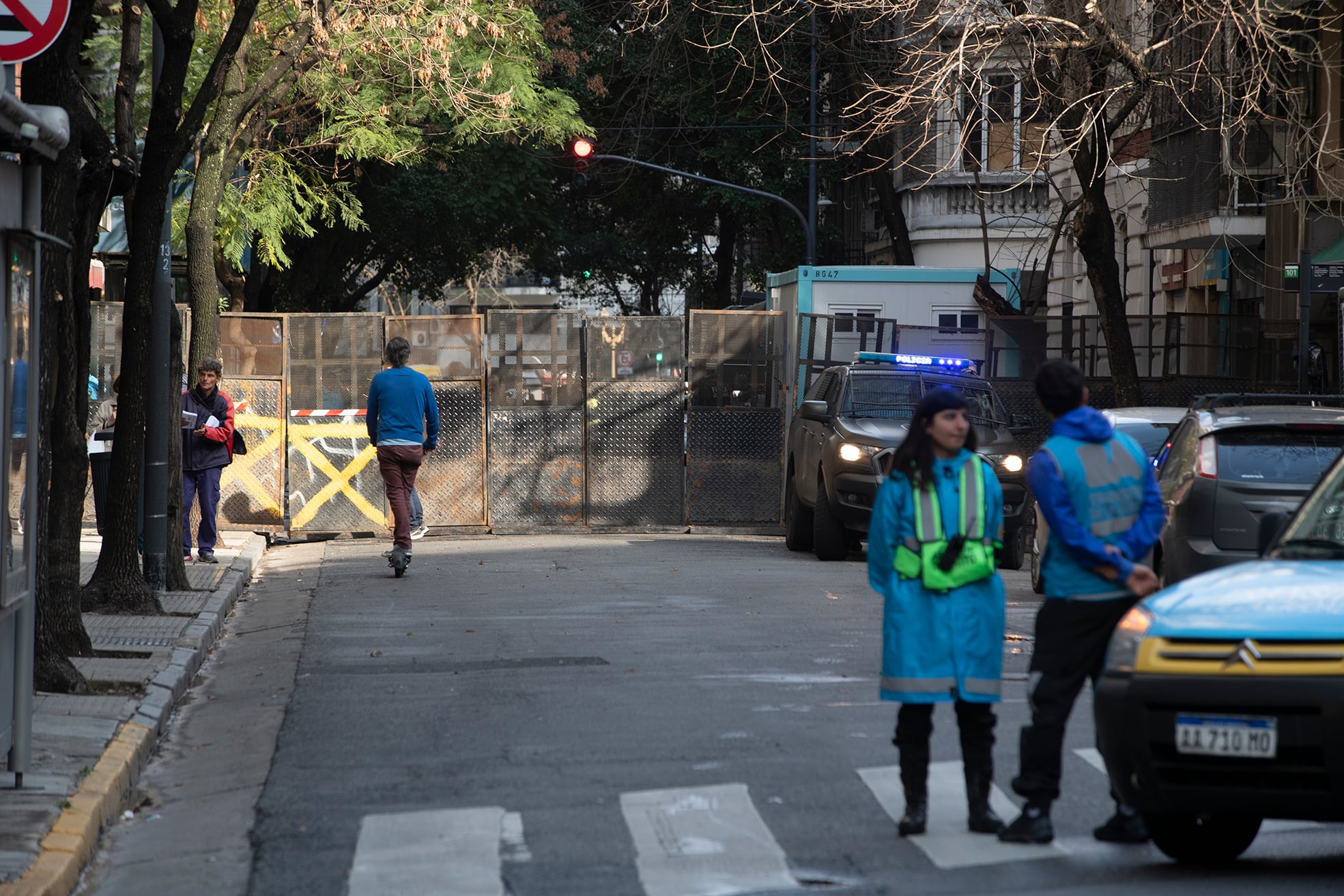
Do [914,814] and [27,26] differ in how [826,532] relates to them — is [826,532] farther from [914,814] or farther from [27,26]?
[27,26]

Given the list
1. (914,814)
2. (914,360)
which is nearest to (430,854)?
(914,814)

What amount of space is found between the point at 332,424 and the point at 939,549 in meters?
14.5

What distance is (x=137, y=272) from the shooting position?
42.1 feet

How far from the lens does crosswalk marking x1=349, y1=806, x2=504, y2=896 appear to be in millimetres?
5766

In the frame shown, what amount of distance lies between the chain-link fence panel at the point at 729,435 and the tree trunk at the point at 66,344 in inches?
411

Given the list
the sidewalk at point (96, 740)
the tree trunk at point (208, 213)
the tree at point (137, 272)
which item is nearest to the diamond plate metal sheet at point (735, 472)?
the tree trunk at point (208, 213)

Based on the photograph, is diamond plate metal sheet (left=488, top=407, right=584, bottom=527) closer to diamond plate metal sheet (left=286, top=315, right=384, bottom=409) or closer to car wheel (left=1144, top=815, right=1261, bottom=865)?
diamond plate metal sheet (left=286, top=315, right=384, bottom=409)

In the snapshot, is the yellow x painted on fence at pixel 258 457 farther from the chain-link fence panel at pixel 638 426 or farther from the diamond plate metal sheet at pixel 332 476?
the chain-link fence panel at pixel 638 426

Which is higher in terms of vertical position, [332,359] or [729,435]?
[332,359]

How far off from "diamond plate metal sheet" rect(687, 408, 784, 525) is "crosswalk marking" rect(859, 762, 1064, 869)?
1362cm

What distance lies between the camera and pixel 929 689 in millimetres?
6219

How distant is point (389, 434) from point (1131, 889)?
34.7ft

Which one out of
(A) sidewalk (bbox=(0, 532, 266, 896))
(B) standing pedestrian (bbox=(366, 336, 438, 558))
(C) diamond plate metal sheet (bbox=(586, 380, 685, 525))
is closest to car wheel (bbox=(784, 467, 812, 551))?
(C) diamond plate metal sheet (bbox=(586, 380, 685, 525))

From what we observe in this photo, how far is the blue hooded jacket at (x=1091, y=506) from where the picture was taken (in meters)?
6.31
